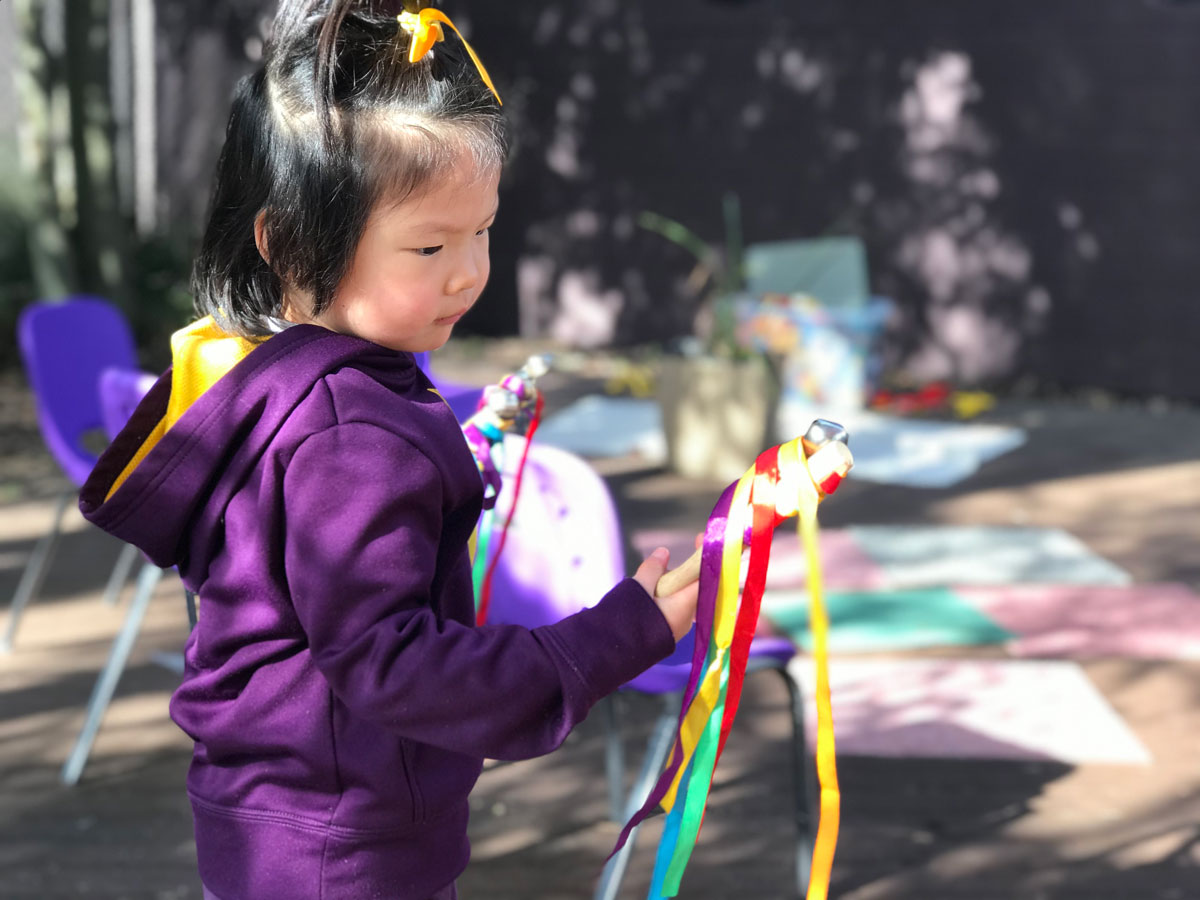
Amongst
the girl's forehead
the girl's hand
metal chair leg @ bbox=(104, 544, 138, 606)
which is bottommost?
metal chair leg @ bbox=(104, 544, 138, 606)

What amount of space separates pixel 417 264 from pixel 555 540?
3.47 ft

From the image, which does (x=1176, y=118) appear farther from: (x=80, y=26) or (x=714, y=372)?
(x=80, y=26)

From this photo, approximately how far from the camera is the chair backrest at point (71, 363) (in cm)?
361

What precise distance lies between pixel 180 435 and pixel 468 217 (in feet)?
1.09

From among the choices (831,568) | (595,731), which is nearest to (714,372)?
(831,568)

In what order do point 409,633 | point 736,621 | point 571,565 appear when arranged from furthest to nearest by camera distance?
point 571,565
point 736,621
point 409,633

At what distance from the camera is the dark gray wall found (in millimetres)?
8008

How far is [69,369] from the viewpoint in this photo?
377 cm

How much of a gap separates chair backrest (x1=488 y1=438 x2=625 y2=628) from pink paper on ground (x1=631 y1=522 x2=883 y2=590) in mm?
2192

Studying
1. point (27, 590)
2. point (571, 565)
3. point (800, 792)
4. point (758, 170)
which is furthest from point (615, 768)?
point (758, 170)

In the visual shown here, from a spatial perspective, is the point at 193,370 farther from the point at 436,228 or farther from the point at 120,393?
the point at 120,393

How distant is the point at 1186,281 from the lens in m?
7.88

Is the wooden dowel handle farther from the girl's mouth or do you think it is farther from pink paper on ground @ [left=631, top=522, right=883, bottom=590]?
pink paper on ground @ [left=631, top=522, right=883, bottom=590]

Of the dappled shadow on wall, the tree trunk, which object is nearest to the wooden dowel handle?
the tree trunk
